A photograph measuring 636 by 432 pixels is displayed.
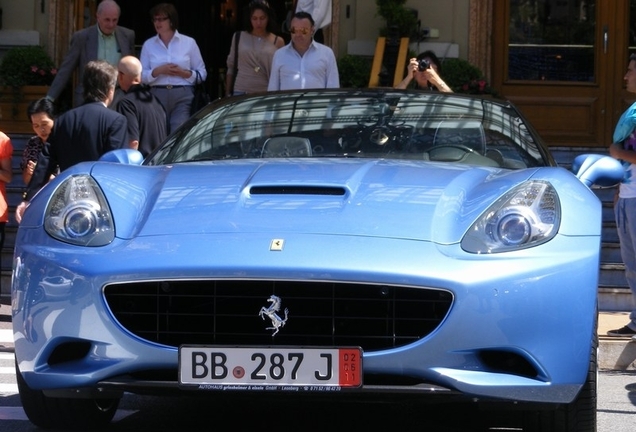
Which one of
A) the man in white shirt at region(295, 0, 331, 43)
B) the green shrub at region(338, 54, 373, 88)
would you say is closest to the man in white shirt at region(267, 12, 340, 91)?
the man in white shirt at region(295, 0, 331, 43)

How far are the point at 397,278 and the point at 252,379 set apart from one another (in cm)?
57

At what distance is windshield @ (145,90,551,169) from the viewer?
5.39m

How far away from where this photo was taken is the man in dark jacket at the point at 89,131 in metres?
7.53

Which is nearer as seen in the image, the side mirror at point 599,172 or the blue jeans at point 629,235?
the side mirror at point 599,172

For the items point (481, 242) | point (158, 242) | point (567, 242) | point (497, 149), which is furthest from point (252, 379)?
point (497, 149)

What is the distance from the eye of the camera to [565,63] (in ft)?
43.6

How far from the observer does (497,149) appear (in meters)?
5.40

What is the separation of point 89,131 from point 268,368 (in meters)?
3.80

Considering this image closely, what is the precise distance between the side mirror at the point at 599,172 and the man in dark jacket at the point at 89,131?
331 centimetres

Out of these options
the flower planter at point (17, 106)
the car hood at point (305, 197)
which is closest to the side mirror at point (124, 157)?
the car hood at point (305, 197)

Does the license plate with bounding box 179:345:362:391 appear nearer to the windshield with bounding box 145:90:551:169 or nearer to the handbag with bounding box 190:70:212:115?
the windshield with bounding box 145:90:551:169

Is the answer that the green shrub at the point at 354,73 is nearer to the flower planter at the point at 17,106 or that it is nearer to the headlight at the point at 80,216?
the flower planter at the point at 17,106

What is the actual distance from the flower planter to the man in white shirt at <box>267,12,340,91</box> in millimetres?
3797

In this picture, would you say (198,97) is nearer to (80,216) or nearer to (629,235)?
(629,235)
